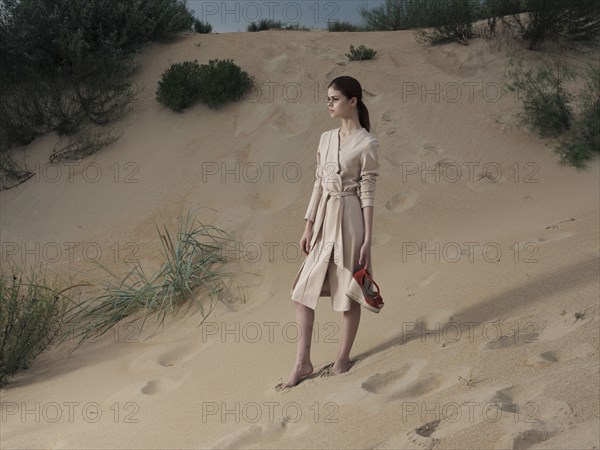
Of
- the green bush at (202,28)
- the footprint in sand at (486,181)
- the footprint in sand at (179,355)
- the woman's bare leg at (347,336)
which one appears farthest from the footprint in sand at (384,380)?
the green bush at (202,28)

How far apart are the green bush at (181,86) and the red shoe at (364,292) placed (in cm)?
598

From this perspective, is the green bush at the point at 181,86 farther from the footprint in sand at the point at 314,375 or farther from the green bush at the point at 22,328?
the footprint in sand at the point at 314,375

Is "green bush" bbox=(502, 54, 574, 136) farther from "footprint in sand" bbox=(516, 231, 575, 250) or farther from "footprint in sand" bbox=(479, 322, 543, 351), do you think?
"footprint in sand" bbox=(479, 322, 543, 351)

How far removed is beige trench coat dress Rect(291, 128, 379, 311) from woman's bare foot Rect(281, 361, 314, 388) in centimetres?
39

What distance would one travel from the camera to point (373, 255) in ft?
23.9

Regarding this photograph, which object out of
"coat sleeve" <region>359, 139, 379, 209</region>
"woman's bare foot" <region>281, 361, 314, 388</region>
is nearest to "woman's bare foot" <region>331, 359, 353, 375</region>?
"woman's bare foot" <region>281, 361, 314, 388</region>

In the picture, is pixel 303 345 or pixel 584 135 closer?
pixel 303 345

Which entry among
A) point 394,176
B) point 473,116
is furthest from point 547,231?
point 473,116

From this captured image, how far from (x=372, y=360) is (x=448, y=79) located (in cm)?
595

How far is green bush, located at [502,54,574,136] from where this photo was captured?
8.88 meters

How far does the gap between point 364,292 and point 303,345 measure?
577 millimetres

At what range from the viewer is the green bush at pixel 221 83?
32.8 feet

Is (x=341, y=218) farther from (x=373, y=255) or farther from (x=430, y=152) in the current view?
(x=430, y=152)

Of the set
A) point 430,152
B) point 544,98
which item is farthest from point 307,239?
point 544,98
